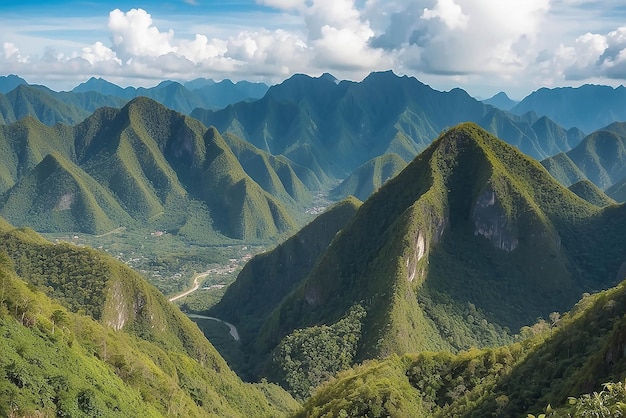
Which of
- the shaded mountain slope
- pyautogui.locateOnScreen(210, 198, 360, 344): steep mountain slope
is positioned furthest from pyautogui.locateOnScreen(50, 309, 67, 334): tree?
pyautogui.locateOnScreen(210, 198, 360, 344): steep mountain slope

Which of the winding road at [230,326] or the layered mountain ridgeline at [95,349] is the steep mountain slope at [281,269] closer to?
the winding road at [230,326]

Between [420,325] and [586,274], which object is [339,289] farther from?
[586,274]

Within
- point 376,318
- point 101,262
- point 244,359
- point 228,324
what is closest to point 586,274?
point 376,318

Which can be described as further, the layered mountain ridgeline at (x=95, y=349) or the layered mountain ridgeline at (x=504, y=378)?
the layered mountain ridgeline at (x=95, y=349)

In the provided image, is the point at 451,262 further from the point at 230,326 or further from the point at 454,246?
the point at 230,326

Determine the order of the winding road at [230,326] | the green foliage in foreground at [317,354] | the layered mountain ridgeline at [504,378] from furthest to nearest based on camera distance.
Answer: the winding road at [230,326] → the green foliage in foreground at [317,354] → the layered mountain ridgeline at [504,378]

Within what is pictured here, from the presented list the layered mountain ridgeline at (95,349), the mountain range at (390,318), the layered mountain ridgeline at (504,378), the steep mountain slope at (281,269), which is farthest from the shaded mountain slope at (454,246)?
the layered mountain ridgeline at (504,378)
